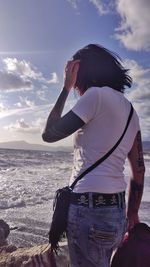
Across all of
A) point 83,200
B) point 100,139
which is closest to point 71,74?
point 100,139

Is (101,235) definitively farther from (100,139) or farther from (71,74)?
(71,74)

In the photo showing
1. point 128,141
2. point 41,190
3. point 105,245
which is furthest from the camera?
point 41,190

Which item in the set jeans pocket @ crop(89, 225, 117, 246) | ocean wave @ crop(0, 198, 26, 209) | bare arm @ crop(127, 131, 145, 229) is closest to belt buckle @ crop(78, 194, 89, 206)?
jeans pocket @ crop(89, 225, 117, 246)

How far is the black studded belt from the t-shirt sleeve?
408mm

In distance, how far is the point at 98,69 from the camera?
2268 mm

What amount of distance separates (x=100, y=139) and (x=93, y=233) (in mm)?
510

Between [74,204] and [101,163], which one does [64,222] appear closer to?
[74,204]

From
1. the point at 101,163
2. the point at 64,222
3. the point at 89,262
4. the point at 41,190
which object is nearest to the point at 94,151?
the point at 101,163

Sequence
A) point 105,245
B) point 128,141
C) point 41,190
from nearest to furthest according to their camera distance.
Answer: point 105,245, point 128,141, point 41,190

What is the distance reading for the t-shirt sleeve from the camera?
6.74 feet

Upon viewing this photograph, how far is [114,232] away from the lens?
6.73 ft

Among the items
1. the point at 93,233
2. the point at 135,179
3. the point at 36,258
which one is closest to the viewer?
the point at 93,233

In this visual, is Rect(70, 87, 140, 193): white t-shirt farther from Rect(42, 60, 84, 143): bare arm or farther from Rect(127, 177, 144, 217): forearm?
Rect(127, 177, 144, 217): forearm

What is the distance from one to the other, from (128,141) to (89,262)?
0.72 m
